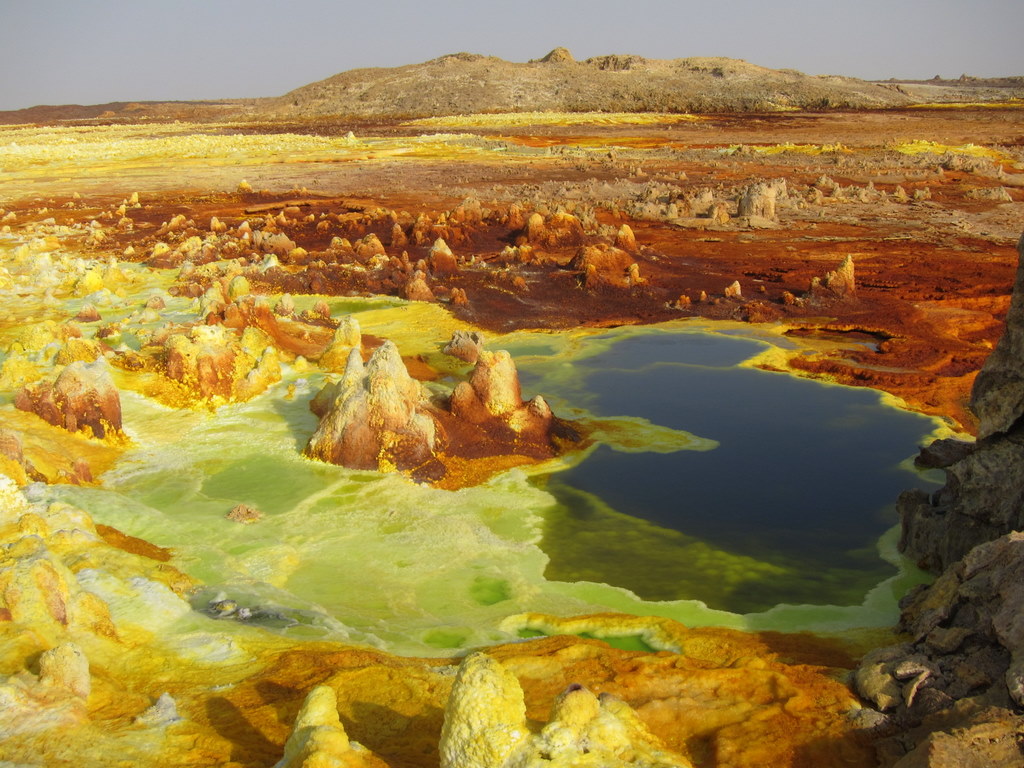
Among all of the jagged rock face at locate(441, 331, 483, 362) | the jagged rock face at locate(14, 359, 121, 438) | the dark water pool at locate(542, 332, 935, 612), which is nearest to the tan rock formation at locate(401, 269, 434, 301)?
the jagged rock face at locate(441, 331, 483, 362)

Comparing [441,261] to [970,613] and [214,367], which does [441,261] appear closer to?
[214,367]

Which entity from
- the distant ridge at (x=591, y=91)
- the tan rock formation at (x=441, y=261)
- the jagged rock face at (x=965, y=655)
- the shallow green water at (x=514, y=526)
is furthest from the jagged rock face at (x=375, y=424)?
the distant ridge at (x=591, y=91)

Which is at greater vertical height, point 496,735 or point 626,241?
point 626,241

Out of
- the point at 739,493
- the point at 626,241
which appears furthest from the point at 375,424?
the point at 626,241

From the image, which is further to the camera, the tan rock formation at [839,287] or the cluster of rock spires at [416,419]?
the tan rock formation at [839,287]

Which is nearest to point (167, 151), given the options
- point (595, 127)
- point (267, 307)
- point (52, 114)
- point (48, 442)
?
point (595, 127)

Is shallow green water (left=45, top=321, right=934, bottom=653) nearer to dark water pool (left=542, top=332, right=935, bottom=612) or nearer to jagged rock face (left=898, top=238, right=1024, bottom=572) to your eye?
dark water pool (left=542, top=332, right=935, bottom=612)

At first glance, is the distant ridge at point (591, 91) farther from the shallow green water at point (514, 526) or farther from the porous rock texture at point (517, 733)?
the porous rock texture at point (517, 733)
